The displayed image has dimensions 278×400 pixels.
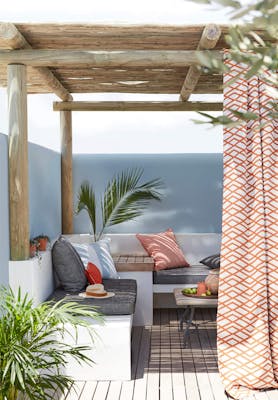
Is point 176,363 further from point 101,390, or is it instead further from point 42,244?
point 42,244

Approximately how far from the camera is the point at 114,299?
215 inches

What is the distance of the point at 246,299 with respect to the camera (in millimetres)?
4703

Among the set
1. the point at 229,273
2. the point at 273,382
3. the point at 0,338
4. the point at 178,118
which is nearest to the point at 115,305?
the point at 229,273

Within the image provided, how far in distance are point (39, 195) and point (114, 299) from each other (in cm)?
161

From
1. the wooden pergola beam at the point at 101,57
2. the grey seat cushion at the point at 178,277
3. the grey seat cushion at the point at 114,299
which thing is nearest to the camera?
the wooden pergola beam at the point at 101,57

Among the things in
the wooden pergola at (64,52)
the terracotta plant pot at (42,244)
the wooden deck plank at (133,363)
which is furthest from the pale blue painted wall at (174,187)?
the wooden pergola at (64,52)

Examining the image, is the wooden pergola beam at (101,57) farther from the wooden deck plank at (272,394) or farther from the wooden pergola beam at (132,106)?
Result: the wooden pergola beam at (132,106)

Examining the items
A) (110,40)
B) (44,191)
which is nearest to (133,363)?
(44,191)

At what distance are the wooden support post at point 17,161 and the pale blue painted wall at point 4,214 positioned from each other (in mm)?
41

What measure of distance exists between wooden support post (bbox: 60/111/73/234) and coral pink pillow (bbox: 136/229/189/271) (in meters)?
0.93

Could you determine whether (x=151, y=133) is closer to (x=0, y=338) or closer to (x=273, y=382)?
(x=273, y=382)

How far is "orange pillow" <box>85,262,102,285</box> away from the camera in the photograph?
6.12 m

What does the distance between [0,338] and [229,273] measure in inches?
73.4

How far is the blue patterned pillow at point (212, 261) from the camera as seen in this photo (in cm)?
752
